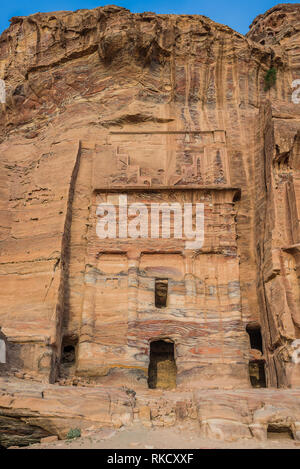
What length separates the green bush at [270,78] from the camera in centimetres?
2189

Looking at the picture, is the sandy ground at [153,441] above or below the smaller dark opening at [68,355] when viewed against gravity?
below

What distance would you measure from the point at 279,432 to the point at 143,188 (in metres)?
9.79

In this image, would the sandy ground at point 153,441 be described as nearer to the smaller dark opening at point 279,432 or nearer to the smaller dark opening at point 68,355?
the smaller dark opening at point 279,432

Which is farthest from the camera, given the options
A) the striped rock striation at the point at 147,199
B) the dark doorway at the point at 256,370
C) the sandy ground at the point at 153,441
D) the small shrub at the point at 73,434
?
the dark doorway at the point at 256,370

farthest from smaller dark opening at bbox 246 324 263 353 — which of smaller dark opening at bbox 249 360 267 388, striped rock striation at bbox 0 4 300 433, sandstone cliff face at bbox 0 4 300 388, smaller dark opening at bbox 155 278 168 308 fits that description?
smaller dark opening at bbox 155 278 168 308

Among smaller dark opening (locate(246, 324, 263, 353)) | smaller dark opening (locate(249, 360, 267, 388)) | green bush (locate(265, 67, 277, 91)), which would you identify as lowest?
smaller dark opening (locate(249, 360, 267, 388))

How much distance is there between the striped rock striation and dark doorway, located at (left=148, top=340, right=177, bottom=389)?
47 millimetres

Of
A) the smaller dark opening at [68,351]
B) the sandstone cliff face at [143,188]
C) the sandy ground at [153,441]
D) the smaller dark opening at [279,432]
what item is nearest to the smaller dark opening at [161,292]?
the sandstone cliff face at [143,188]

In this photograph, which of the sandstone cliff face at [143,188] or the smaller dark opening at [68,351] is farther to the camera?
the smaller dark opening at [68,351]

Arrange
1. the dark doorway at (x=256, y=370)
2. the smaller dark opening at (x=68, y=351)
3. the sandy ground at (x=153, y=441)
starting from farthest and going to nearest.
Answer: the dark doorway at (x=256, y=370), the smaller dark opening at (x=68, y=351), the sandy ground at (x=153, y=441)

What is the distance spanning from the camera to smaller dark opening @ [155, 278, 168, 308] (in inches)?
675

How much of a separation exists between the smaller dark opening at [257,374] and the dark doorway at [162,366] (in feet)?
8.42

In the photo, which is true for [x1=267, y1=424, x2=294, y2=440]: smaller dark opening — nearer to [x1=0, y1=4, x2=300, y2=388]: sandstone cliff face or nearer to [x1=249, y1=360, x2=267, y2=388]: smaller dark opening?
[x1=0, y1=4, x2=300, y2=388]: sandstone cliff face

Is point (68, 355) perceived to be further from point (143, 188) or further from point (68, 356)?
point (143, 188)
